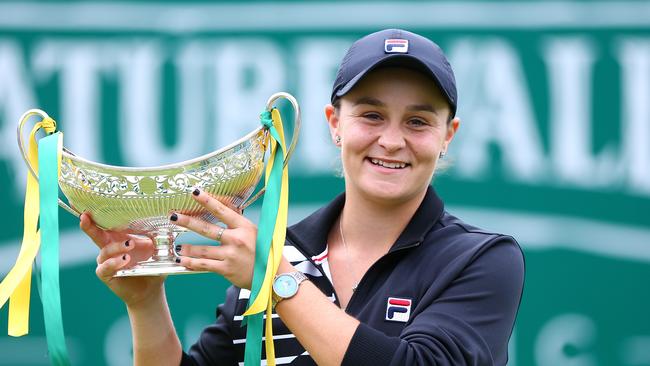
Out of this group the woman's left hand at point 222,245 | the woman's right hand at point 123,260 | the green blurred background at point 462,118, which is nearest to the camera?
the woman's left hand at point 222,245

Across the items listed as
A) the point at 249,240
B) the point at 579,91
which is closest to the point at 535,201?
the point at 579,91

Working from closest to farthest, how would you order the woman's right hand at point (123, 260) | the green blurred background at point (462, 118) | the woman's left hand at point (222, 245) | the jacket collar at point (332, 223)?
the woman's left hand at point (222, 245)
the woman's right hand at point (123, 260)
the jacket collar at point (332, 223)
the green blurred background at point (462, 118)

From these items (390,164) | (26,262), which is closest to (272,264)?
(390,164)

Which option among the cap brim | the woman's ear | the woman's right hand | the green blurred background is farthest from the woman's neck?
the green blurred background

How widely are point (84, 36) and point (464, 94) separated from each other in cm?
117

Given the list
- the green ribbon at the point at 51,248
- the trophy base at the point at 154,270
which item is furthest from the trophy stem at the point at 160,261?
the green ribbon at the point at 51,248

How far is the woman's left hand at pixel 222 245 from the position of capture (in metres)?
1.45

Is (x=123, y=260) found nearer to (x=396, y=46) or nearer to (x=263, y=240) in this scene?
(x=263, y=240)

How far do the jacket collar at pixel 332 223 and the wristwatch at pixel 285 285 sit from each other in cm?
21

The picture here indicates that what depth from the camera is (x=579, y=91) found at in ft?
10.4

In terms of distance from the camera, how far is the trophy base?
1519 mm

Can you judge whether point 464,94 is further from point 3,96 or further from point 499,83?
point 3,96

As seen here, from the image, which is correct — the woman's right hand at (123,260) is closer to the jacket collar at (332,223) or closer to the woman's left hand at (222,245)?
the woman's left hand at (222,245)

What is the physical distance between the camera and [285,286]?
4.90 feet
